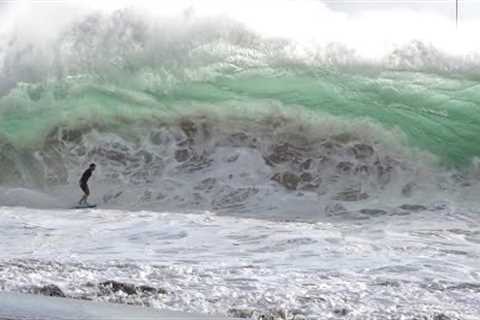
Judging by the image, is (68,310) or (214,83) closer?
(68,310)

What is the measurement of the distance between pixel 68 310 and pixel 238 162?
24.5ft

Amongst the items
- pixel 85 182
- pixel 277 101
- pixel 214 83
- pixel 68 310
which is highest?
pixel 214 83

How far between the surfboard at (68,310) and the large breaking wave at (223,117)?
5.88 m

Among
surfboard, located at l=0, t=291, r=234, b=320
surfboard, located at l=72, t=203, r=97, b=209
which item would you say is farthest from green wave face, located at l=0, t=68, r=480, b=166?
surfboard, located at l=0, t=291, r=234, b=320

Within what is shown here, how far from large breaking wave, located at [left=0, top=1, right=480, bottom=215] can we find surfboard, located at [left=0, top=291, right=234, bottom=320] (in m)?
5.88

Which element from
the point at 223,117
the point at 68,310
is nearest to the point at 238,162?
the point at 223,117

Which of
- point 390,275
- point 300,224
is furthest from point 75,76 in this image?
point 390,275

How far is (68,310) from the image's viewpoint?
535 centimetres

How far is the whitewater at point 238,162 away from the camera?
21.7ft

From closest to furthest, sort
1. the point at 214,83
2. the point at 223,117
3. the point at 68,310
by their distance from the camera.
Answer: the point at 68,310 < the point at 223,117 < the point at 214,83

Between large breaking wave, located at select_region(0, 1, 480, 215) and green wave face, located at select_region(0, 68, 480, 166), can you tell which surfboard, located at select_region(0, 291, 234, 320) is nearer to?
large breaking wave, located at select_region(0, 1, 480, 215)

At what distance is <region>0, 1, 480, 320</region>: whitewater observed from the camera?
6.62 meters

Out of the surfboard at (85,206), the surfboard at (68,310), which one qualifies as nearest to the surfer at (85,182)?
the surfboard at (85,206)

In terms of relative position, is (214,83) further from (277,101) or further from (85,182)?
(85,182)
